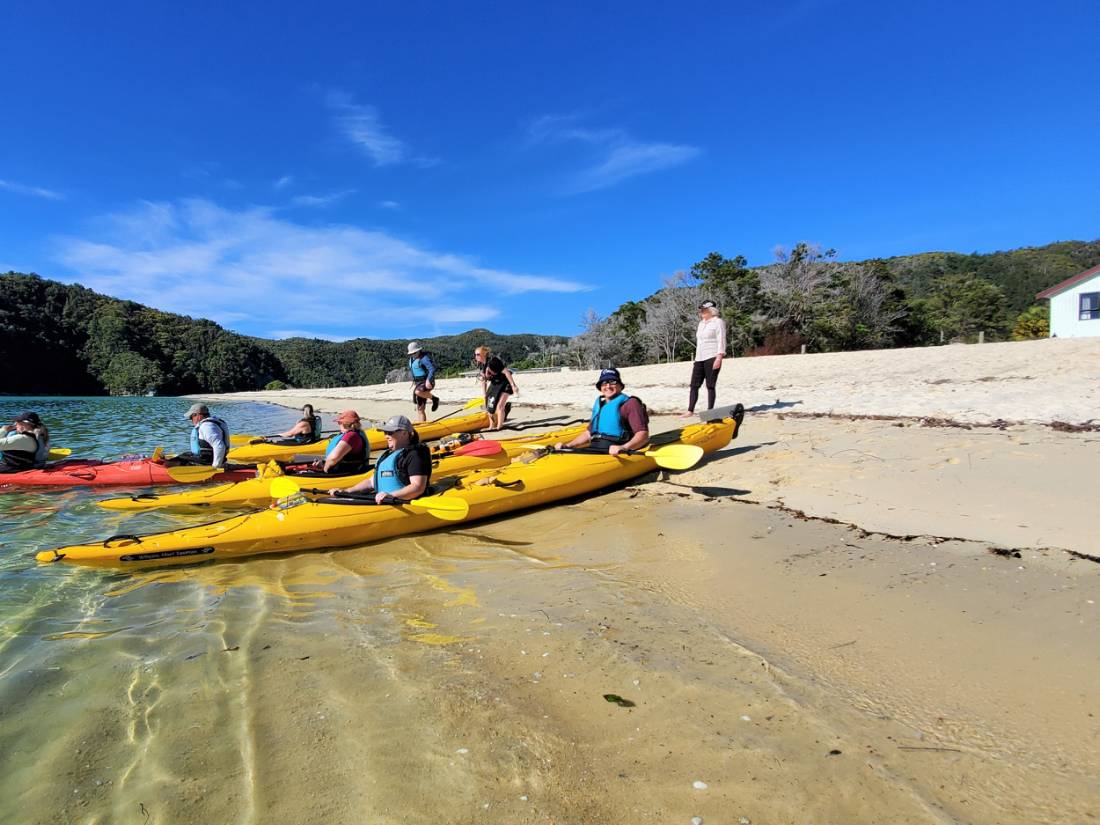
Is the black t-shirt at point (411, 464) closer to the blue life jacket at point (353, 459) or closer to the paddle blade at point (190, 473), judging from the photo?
the blue life jacket at point (353, 459)

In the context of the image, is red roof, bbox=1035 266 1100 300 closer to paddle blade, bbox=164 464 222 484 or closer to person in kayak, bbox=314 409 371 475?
person in kayak, bbox=314 409 371 475

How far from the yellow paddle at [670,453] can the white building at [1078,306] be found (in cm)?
2335

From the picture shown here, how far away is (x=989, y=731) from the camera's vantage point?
1.98 meters

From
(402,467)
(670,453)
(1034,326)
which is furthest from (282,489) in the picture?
(1034,326)

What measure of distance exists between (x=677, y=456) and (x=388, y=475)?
118 inches

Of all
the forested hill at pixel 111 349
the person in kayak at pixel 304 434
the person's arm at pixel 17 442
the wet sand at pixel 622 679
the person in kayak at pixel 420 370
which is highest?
the forested hill at pixel 111 349

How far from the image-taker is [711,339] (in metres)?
8.36

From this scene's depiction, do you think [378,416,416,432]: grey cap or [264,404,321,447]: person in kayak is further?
[264,404,321,447]: person in kayak

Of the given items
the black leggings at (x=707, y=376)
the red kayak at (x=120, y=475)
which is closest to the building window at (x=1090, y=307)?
the black leggings at (x=707, y=376)

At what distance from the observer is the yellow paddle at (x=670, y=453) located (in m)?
5.78

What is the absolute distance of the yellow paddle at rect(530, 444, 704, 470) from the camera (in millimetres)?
5776

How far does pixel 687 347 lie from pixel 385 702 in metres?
39.5

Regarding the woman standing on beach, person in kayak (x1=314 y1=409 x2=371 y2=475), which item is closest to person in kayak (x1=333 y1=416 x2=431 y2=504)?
person in kayak (x1=314 y1=409 x2=371 y2=475)

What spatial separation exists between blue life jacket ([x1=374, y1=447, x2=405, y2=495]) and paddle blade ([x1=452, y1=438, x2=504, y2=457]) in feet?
7.33
